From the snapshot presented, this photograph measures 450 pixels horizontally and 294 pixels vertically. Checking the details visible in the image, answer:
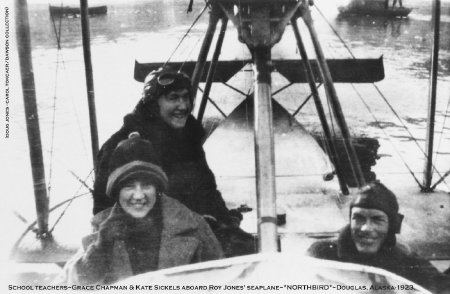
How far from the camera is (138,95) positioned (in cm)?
2412

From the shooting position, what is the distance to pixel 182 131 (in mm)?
3715

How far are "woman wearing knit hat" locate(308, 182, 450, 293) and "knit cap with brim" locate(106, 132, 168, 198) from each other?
1097 millimetres

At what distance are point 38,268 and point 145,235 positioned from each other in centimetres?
292

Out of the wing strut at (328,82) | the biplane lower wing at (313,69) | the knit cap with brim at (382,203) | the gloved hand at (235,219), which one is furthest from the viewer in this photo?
the biplane lower wing at (313,69)

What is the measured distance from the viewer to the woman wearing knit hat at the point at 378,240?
2.62 m

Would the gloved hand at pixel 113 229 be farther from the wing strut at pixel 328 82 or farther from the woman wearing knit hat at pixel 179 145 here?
the wing strut at pixel 328 82

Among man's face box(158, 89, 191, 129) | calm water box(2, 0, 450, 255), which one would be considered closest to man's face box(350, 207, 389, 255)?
man's face box(158, 89, 191, 129)

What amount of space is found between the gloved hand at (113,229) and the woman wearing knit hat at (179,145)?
73cm

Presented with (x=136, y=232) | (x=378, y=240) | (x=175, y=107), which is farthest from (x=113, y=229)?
(x=378, y=240)

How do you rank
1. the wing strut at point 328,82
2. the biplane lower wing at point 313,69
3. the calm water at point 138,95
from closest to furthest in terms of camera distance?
the wing strut at point 328,82
the biplane lower wing at point 313,69
the calm water at point 138,95

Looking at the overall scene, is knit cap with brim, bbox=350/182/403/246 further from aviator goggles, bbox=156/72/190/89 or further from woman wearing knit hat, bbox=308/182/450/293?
aviator goggles, bbox=156/72/190/89

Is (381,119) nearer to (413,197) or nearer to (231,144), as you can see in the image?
(231,144)

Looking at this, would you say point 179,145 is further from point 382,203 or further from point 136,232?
point 382,203

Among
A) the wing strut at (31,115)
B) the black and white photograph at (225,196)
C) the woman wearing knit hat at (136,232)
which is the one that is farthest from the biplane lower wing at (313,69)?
the woman wearing knit hat at (136,232)
